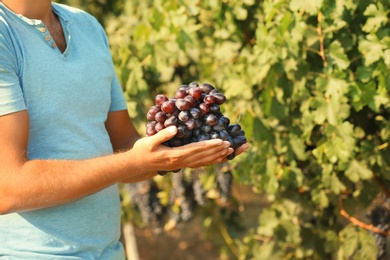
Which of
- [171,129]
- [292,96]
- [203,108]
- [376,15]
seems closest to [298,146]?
[292,96]

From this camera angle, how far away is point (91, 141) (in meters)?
2.19

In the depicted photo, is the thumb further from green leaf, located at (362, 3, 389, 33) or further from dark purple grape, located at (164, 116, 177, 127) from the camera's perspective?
green leaf, located at (362, 3, 389, 33)

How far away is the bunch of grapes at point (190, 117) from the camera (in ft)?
6.54

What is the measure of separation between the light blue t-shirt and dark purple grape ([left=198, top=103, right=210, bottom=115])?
13.5 inches

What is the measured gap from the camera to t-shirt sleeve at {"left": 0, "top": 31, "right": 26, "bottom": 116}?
1.95 metres

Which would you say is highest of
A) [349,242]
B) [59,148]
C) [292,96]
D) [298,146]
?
[59,148]

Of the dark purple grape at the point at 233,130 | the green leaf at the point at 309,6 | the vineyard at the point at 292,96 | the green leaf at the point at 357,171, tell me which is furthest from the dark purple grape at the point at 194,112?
the green leaf at the point at 357,171

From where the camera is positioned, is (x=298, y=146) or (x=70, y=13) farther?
(x=298, y=146)

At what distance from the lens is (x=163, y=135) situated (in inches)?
76.2

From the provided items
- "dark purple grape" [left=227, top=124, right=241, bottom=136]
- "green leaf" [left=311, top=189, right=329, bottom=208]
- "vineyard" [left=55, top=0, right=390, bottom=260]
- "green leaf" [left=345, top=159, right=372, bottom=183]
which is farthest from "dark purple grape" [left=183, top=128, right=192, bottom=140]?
"green leaf" [left=311, top=189, right=329, bottom=208]

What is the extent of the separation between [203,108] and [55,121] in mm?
387

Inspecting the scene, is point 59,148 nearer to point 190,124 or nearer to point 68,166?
point 68,166

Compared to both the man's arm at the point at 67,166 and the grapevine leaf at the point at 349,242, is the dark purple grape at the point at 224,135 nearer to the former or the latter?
the man's arm at the point at 67,166

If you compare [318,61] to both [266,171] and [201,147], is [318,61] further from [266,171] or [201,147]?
[201,147]
